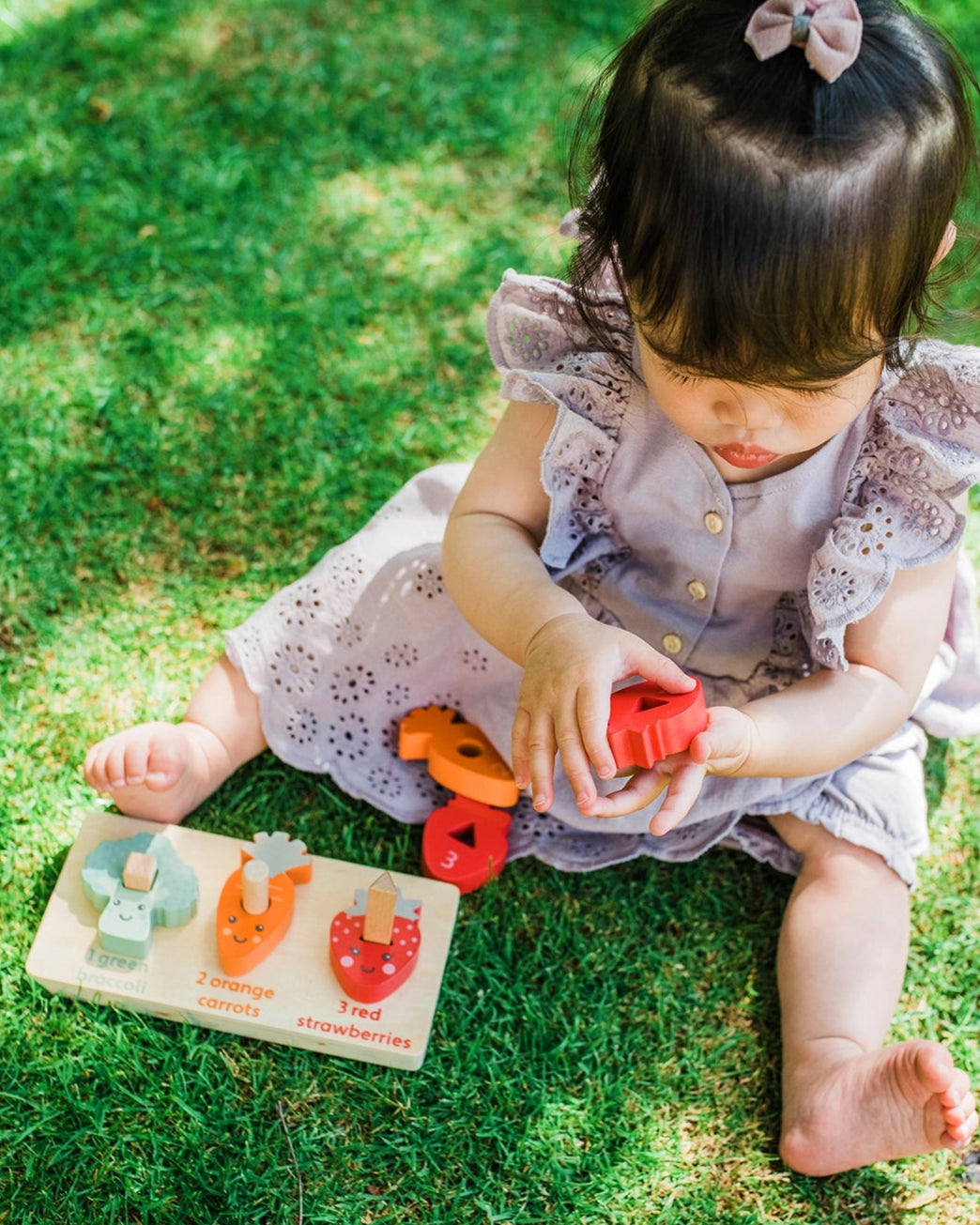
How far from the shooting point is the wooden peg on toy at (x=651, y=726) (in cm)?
111

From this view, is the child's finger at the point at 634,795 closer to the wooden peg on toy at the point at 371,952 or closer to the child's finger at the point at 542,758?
the child's finger at the point at 542,758

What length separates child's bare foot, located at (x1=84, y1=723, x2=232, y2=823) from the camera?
1394 mm

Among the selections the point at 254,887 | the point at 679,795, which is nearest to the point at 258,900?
the point at 254,887

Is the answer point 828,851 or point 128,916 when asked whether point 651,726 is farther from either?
point 128,916

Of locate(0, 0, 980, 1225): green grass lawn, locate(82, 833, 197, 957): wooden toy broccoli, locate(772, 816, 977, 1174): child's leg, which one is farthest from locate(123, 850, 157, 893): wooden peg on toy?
locate(772, 816, 977, 1174): child's leg

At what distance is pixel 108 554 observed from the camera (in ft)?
5.53

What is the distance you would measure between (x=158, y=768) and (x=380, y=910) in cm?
29

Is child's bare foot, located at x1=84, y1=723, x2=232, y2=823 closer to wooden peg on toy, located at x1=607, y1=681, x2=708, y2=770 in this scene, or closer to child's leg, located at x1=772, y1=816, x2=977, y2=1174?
wooden peg on toy, located at x1=607, y1=681, x2=708, y2=770

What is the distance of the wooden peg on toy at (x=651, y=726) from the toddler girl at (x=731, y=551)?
0.02 m

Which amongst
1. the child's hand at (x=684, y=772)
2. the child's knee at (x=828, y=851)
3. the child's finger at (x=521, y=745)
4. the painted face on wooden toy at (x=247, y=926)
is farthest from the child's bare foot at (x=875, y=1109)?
the painted face on wooden toy at (x=247, y=926)

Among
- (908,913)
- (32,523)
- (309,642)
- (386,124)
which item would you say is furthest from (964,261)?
(386,124)

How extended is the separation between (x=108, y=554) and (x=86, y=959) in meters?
0.56

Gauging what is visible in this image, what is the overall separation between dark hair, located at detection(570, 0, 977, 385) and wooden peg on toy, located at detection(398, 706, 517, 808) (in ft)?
1.85

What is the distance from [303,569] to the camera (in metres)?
1.70
